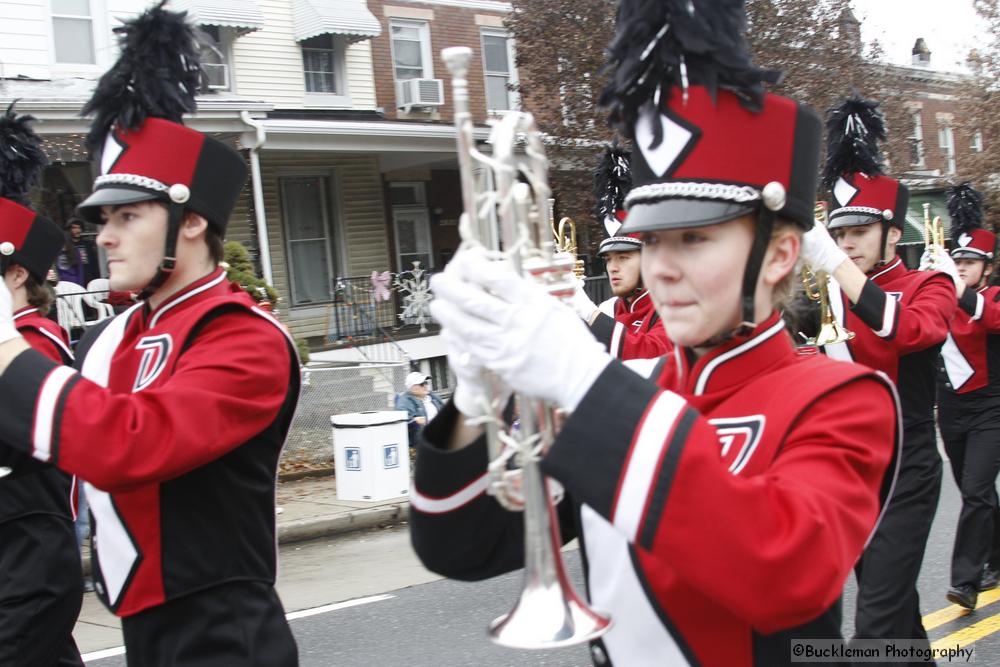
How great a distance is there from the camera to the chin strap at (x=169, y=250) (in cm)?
291

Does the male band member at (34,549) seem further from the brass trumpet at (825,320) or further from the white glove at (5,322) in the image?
the brass trumpet at (825,320)

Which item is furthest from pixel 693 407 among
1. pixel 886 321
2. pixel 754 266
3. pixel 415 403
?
pixel 415 403

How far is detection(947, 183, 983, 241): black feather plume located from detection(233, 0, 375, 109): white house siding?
1163cm

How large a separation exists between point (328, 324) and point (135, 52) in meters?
15.0

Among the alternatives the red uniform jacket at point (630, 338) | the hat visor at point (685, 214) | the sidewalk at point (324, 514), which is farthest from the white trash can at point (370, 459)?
the hat visor at point (685, 214)

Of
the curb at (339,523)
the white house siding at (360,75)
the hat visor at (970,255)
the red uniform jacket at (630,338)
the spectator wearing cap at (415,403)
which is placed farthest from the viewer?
the white house siding at (360,75)

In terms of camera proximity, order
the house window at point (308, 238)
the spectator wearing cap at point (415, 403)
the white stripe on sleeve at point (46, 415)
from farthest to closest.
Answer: the house window at point (308, 238) → the spectator wearing cap at point (415, 403) → the white stripe on sleeve at point (46, 415)

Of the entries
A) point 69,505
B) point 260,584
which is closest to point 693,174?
point 260,584

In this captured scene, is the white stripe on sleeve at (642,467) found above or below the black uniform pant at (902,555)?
above

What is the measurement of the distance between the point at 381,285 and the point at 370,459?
8.18 m

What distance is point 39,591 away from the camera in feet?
11.5

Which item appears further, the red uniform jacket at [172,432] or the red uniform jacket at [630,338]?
the red uniform jacket at [630,338]

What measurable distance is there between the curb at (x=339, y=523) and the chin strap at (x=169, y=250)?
6.05 m

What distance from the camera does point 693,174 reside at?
6.29 ft
